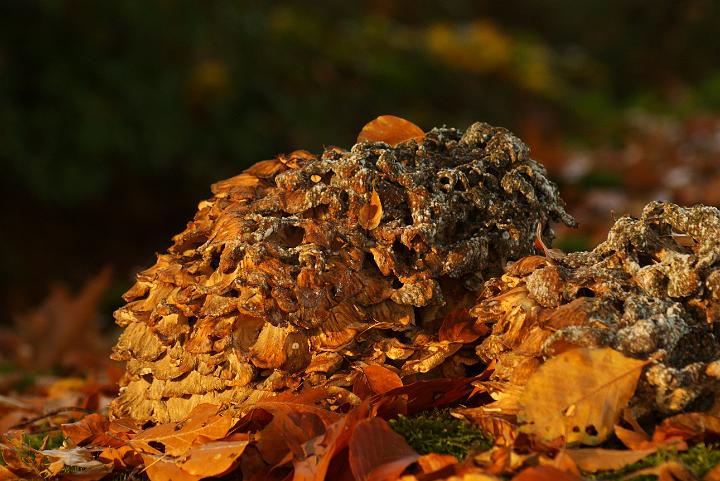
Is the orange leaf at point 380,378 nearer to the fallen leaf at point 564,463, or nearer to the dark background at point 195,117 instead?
the fallen leaf at point 564,463

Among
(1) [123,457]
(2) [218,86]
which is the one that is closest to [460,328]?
(1) [123,457]

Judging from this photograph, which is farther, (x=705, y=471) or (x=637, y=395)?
(x=637, y=395)

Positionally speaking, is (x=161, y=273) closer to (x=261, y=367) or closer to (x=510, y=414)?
(x=261, y=367)

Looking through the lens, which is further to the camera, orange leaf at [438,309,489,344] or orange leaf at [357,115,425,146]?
orange leaf at [357,115,425,146]

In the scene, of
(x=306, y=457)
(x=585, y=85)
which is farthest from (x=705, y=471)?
(x=585, y=85)

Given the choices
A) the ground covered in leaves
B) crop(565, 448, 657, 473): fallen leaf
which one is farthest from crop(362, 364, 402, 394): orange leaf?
crop(565, 448, 657, 473): fallen leaf

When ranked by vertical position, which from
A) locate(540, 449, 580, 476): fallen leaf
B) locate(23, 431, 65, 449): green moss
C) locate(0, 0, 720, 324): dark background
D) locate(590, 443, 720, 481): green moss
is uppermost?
locate(0, 0, 720, 324): dark background

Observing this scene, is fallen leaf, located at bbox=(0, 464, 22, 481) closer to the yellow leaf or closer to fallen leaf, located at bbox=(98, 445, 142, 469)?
fallen leaf, located at bbox=(98, 445, 142, 469)
